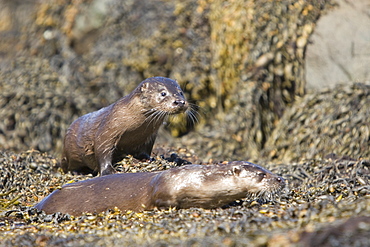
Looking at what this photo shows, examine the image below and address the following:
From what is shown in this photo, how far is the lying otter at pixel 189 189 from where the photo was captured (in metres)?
5.49

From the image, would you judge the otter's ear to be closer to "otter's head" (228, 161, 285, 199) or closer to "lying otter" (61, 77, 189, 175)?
"lying otter" (61, 77, 189, 175)

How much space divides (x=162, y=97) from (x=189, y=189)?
1.68m

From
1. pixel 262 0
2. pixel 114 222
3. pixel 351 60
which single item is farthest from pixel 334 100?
pixel 114 222

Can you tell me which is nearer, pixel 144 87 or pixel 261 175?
pixel 261 175

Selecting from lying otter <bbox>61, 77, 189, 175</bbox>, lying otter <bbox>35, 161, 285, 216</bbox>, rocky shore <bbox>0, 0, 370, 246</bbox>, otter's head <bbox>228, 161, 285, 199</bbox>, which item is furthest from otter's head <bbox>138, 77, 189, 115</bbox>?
otter's head <bbox>228, 161, 285, 199</bbox>

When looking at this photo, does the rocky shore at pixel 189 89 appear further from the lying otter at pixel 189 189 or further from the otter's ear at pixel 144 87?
the otter's ear at pixel 144 87

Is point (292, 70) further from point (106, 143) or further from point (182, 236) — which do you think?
point (182, 236)

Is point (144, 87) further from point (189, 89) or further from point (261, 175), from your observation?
point (189, 89)

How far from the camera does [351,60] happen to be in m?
10.5

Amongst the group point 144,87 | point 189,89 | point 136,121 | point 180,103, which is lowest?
point 189,89

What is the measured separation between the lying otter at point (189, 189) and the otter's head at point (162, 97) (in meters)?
1.11

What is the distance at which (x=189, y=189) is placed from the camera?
5480 mm

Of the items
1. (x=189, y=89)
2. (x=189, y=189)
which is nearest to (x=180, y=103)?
(x=189, y=189)

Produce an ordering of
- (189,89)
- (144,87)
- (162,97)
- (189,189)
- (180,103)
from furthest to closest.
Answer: (189,89), (144,87), (162,97), (180,103), (189,189)
